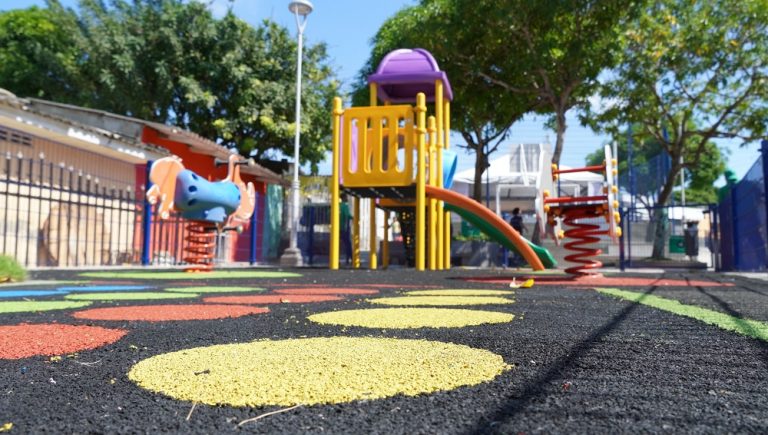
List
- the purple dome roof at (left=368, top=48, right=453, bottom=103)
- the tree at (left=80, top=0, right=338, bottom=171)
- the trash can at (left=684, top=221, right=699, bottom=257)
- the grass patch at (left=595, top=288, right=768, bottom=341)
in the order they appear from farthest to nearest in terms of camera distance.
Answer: the tree at (left=80, top=0, right=338, bottom=171) < the trash can at (left=684, top=221, right=699, bottom=257) < the purple dome roof at (left=368, top=48, right=453, bottom=103) < the grass patch at (left=595, top=288, right=768, bottom=341)

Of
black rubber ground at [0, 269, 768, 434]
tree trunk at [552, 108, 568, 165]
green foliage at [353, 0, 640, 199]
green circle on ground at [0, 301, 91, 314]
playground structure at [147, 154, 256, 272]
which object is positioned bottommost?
green circle on ground at [0, 301, 91, 314]

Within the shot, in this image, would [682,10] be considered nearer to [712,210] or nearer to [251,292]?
[712,210]

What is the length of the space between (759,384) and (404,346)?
1.01 m

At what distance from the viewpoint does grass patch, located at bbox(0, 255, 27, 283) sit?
5555 millimetres

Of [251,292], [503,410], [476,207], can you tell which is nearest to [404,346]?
[503,410]

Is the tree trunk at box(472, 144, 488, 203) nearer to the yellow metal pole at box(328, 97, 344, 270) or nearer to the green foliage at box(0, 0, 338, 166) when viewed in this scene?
the green foliage at box(0, 0, 338, 166)

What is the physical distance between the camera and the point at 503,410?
1.21 metres

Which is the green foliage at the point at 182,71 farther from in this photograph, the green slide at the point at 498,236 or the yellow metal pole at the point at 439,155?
the green slide at the point at 498,236

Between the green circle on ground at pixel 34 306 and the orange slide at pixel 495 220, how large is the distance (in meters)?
5.85

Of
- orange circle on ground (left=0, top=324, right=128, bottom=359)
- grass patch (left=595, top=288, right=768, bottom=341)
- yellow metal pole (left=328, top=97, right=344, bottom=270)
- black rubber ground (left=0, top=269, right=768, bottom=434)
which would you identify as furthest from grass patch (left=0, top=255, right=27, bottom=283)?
grass patch (left=595, top=288, right=768, bottom=341)

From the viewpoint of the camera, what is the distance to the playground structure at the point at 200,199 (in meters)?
7.00

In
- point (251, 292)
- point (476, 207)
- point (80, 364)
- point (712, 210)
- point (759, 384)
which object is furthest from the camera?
point (712, 210)

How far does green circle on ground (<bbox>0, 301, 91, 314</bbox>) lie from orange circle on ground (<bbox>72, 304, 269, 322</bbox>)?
11.0 inches

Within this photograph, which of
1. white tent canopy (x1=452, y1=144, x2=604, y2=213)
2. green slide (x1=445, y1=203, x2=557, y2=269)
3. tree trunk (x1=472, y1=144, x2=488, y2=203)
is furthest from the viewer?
white tent canopy (x1=452, y1=144, x2=604, y2=213)
